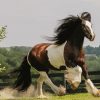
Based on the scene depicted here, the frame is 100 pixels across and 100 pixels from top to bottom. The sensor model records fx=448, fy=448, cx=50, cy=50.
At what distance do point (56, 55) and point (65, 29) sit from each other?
71cm

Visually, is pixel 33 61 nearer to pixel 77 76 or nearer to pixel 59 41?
pixel 59 41

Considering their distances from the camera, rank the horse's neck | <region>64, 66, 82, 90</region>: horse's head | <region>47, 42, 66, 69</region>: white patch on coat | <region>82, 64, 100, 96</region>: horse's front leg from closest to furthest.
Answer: <region>64, 66, 82, 90</region>: horse's head
<region>82, 64, 100, 96</region>: horse's front leg
the horse's neck
<region>47, 42, 66, 69</region>: white patch on coat

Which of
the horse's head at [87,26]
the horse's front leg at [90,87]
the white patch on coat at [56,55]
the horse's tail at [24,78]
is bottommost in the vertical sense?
the horse's tail at [24,78]

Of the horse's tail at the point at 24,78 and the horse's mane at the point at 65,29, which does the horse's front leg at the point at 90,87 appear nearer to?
the horse's mane at the point at 65,29

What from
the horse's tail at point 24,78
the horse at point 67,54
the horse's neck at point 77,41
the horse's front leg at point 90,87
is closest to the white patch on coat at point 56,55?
the horse at point 67,54

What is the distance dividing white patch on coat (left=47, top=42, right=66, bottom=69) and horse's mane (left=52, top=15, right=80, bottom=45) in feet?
0.64

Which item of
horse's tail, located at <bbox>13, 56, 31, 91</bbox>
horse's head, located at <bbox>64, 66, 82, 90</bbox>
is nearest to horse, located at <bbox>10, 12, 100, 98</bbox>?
horse's head, located at <bbox>64, 66, 82, 90</bbox>

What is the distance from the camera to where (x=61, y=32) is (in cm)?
1133

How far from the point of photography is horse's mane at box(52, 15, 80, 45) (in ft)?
36.2

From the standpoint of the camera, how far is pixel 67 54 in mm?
10641

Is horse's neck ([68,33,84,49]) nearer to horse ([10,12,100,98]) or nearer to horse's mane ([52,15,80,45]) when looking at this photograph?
horse ([10,12,100,98])

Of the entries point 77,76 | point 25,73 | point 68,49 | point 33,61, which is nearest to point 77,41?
point 68,49

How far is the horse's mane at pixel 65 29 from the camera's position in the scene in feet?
36.2

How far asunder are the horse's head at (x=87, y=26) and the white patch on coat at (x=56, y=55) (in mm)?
784
